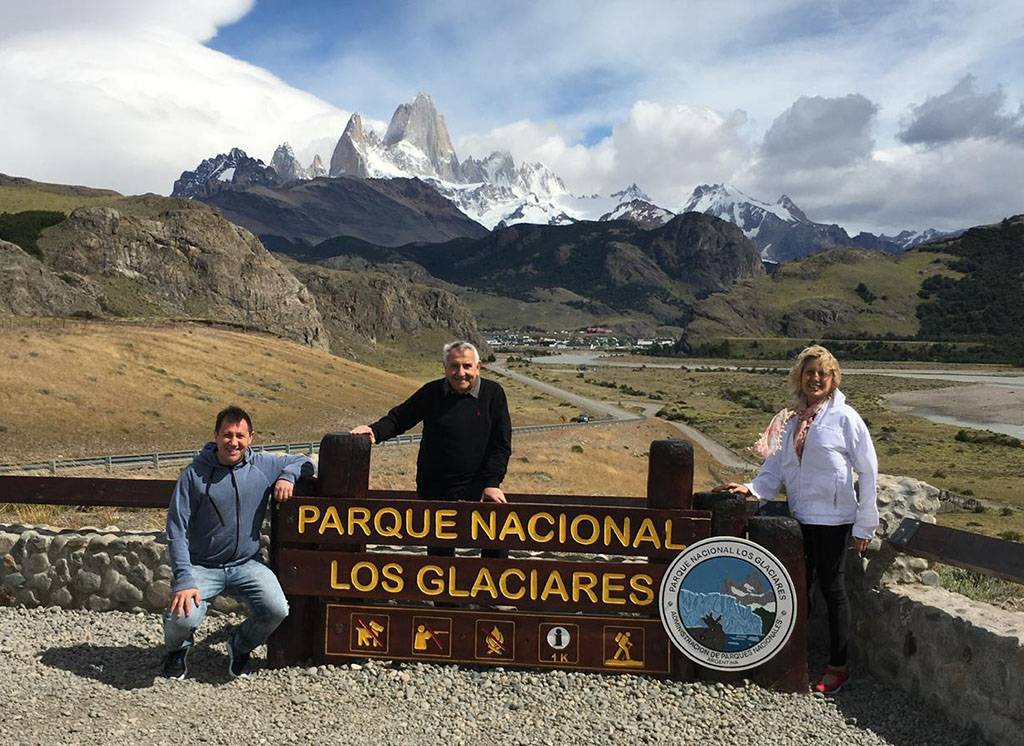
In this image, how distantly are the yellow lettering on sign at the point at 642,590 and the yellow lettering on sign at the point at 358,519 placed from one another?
234 centimetres

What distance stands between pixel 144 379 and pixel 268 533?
44.6m

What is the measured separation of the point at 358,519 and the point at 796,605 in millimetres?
3767

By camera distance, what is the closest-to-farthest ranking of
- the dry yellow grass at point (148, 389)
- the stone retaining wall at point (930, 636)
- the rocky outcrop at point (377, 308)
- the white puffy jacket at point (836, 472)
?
the stone retaining wall at point (930, 636) < the white puffy jacket at point (836, 472) < the dry yellow grass at point (148, 389) < the rocky outcrop at point (377, 308)

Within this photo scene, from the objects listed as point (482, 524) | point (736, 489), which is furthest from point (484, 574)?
point (736, 489)

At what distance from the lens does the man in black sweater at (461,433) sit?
7316mm

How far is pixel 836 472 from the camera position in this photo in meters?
6.64

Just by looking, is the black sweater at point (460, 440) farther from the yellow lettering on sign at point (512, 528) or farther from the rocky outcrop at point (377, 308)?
the rocky outcrop at point (377, 308)

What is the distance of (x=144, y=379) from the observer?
4859 centimetres

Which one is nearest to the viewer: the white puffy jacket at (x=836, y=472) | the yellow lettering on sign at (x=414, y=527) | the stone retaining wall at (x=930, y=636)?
the stone retaining wall at (x=930, y=636)

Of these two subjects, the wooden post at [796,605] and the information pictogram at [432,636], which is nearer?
the wooden post at [796,605]

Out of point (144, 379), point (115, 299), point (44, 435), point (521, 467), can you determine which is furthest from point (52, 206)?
point (521, 467)

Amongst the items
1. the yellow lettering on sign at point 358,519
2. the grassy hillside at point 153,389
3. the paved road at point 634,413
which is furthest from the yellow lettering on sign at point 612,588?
the paved road at point 634,413

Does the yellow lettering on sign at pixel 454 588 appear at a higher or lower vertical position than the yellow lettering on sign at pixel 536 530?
lower

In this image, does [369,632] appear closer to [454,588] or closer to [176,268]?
[454,588]
